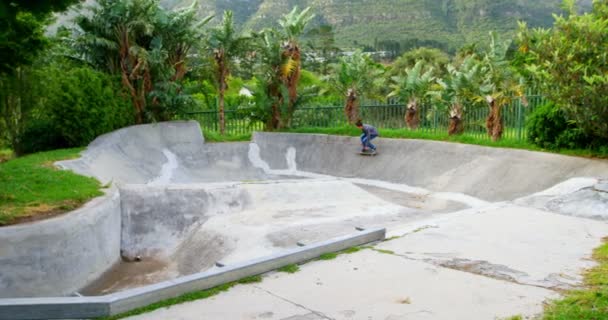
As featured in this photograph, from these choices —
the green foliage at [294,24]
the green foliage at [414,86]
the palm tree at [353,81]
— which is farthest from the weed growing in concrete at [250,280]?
the green foliage at [294,24]

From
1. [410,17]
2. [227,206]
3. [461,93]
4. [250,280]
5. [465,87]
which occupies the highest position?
[410,17]

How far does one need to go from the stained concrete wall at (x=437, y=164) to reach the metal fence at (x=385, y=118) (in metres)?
1.89

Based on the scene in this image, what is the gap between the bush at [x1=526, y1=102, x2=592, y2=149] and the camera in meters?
13.7

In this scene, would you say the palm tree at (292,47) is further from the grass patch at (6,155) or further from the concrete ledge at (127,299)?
the concrete ledge at (127,299)

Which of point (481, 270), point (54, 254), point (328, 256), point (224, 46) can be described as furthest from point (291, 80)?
point (481, 270)

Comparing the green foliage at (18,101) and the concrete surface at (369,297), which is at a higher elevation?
the green foliage at (18,101)

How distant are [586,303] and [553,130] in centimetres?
1058

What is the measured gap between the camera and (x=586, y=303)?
16.1ft

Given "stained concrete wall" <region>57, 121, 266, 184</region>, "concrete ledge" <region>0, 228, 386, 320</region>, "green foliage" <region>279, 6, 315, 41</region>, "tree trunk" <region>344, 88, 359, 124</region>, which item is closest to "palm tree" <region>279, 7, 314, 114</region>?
"green foliage" <region>279, 6, 315, 41</region>

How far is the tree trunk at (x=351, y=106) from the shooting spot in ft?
75.6

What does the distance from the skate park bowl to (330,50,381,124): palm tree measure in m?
2.53

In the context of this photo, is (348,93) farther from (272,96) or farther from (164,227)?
(164,227)

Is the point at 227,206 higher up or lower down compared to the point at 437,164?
lower down

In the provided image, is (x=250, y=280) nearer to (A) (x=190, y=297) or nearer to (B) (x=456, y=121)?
(A) (x=190, y=297)
